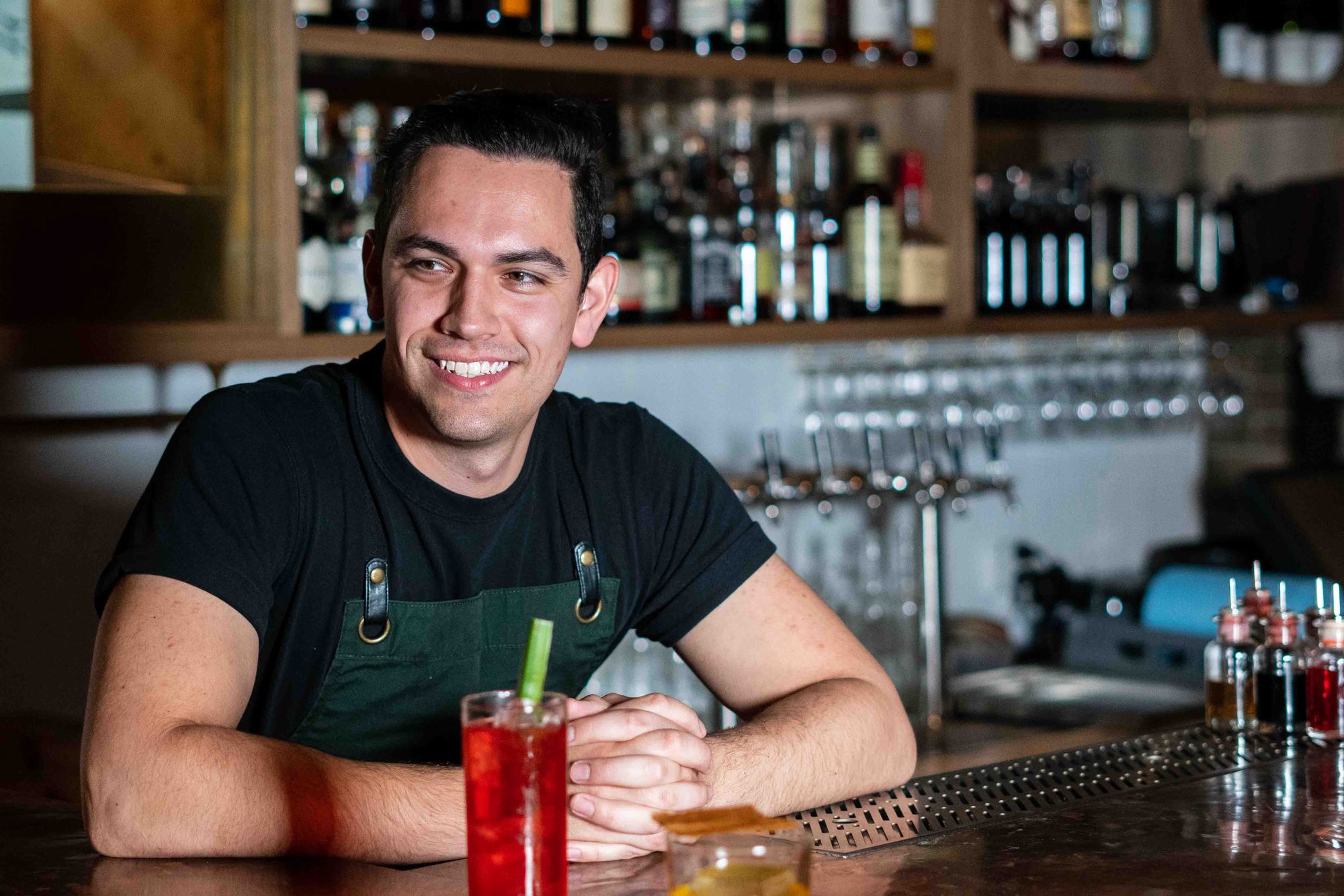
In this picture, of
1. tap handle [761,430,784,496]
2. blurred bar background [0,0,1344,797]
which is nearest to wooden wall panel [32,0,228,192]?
blurred bar background [0,0,1344,797]

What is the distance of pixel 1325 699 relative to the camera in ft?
5.35

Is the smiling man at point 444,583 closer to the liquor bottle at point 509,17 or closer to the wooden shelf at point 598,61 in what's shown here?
the wooden shelf at point 598,61

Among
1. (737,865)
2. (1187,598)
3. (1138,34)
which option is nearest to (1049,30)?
(1138,34)

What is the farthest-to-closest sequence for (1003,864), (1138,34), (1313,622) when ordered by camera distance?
1. (1138,34)
2. (1313,622)
3. (1003,864)

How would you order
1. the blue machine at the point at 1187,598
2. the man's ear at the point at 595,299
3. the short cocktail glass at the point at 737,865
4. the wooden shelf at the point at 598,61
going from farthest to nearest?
the blue machine at the point at 1187,598 < the wooden shelf at the point at 598,61 < the man's ear at the point at 595,299 < the short cocktail glass at the point at 737,865

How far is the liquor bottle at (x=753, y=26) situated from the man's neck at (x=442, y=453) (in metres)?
1.19

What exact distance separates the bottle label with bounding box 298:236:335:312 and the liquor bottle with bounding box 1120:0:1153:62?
165 cm

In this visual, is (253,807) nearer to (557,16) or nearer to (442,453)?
(442,453)

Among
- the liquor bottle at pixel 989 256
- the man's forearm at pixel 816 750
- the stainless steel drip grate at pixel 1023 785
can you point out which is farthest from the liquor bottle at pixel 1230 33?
the man's forearm at pixel 816 750

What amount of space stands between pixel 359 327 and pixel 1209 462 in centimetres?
223

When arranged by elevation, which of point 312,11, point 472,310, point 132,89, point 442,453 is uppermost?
point 312,11

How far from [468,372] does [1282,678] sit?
36.8 inches

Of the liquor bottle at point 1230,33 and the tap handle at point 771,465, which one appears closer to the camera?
the tap handle at point 771,465

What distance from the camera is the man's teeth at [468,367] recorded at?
1.57 meters
